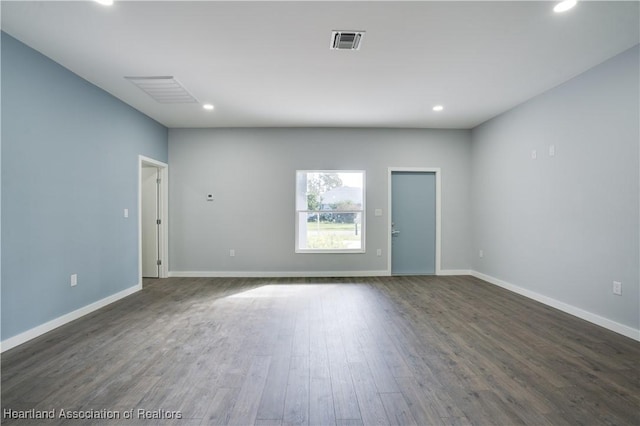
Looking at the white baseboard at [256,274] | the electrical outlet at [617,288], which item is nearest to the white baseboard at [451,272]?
the white baseboard at [256,274]

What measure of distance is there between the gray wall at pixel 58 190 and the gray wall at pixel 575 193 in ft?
18.9

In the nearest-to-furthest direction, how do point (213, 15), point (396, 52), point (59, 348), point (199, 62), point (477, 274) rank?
point (213, 15) < point (59, 348) < point (396, 52) < point (199, 62) < point (477, 274)

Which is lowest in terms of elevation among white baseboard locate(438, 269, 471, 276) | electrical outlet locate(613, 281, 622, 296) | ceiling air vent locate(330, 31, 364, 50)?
white baseboard locate(438, 269, 471, 276)

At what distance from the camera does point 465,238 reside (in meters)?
5.43

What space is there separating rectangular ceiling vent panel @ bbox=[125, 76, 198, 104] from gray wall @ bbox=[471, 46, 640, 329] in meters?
4.74

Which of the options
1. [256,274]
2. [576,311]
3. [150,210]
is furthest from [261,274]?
[576,311]

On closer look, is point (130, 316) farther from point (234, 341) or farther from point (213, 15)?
point (213, 15)

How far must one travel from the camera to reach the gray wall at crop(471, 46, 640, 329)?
2791 mm

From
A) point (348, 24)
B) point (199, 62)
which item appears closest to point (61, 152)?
point (199, 62)

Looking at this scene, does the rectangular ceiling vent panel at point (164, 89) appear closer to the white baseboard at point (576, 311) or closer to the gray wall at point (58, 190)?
the gray wall at point (58, 190)

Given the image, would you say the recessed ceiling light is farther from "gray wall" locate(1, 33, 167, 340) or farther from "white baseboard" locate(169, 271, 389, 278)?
"gray wall" locate(1, 33, 167, 340)

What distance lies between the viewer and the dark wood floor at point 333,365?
1729 millimetres

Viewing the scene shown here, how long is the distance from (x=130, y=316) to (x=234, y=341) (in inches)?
62.0

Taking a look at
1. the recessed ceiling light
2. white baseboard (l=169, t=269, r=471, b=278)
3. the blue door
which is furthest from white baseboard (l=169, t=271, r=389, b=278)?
the recessed ceiling light
